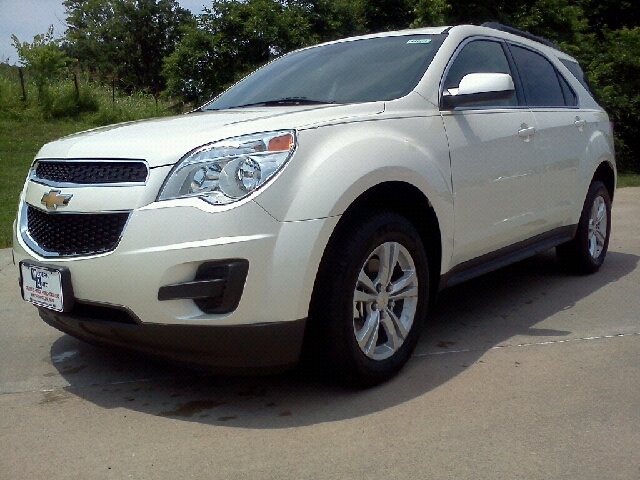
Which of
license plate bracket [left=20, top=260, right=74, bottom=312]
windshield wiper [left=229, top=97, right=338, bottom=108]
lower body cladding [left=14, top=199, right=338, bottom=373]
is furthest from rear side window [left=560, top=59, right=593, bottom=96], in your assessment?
license plate bracket [left=20, top=260, right=74, bottom=312]

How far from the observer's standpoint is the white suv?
8.95 ft

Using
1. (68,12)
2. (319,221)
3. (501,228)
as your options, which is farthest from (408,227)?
(68,12)

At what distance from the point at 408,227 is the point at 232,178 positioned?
3.14 feet

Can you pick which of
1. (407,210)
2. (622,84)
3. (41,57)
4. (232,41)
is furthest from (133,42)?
(407,210)

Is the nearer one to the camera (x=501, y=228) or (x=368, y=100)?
(x=368, y=100)

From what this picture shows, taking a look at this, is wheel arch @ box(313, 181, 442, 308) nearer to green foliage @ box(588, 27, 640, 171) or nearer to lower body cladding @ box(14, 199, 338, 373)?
lower body cladding @ box(14, 199, 338, 373)

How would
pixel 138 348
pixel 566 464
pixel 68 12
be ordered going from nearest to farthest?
pixel 566 464
pixel 138 348
pixel 68 12

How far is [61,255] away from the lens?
9.69ft

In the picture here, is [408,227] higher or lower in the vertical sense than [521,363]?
higher

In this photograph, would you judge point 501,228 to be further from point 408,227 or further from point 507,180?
point 408,227

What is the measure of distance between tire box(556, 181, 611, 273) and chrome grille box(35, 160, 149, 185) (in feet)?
11.5

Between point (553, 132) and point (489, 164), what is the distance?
38.2 inches

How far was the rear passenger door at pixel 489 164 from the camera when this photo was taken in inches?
144

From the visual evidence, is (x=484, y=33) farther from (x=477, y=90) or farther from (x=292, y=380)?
(x=292, y=380)
